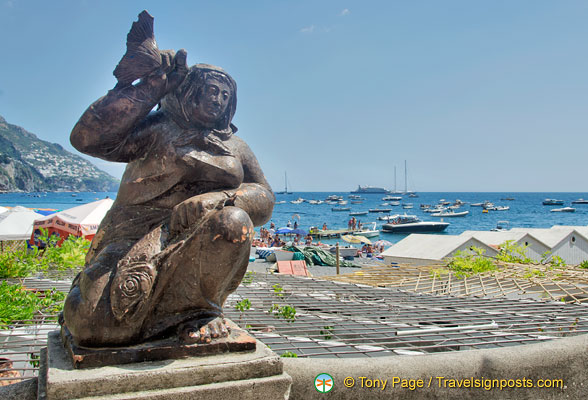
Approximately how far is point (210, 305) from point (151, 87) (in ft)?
4.64

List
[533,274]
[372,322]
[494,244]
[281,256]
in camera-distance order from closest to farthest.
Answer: [372,322], [533,274], [494,244], [281,256]

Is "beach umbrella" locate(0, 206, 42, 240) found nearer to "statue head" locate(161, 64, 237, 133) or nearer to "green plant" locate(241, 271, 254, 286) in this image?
"green plant" locate(241, 271, 254, 286)

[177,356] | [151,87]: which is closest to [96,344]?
[177,356]

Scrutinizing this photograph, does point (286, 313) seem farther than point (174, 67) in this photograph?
Yes

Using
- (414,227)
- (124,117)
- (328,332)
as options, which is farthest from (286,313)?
(414,227)

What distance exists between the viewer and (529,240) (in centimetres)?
1612

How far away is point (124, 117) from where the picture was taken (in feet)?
9.25

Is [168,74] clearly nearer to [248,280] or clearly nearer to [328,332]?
[328,332]

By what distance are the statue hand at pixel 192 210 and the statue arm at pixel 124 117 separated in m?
0.56

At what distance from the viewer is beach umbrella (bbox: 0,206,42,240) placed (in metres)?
14.4

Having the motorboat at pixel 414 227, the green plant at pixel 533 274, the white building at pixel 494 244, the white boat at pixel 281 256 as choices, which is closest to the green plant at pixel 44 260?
the green plant at pixel 533 274

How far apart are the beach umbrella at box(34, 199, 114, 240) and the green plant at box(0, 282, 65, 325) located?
32.2 feet

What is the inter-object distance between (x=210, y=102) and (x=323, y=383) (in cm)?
188

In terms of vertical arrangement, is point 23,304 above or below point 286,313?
above
